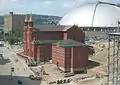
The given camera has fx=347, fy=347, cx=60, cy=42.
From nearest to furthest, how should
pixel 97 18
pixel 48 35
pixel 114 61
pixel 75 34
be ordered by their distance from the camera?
1. pixel 114 61
2. pixel 75 34
3. pixel 48 35
4. pixel 97 18

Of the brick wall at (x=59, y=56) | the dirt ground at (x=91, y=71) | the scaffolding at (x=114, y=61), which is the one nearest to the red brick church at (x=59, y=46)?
the brick wall at (x=59, y=56)

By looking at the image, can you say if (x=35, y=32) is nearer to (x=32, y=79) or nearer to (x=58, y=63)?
(x=58, y=63)

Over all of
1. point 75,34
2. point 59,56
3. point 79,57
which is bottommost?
point 59,56

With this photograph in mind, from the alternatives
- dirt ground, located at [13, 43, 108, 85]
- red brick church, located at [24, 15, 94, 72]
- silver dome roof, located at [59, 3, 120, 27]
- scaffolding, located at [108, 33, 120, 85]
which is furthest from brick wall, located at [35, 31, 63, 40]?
silver dome roof, located at [59, 3, 120, 27]

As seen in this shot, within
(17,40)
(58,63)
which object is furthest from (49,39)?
(17,40)

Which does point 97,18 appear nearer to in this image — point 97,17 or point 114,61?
point 97,17

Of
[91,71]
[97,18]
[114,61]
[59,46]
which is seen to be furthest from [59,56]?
[97,18]

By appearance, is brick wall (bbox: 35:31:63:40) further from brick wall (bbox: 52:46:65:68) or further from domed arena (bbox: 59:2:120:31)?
domed arena (bbox: 59:2:120:31)

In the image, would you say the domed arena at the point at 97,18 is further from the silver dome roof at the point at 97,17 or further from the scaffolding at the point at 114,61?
the scaffolding at the point at 114,61

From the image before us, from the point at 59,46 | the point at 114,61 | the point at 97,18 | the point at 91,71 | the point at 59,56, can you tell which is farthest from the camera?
the point at 97,18
